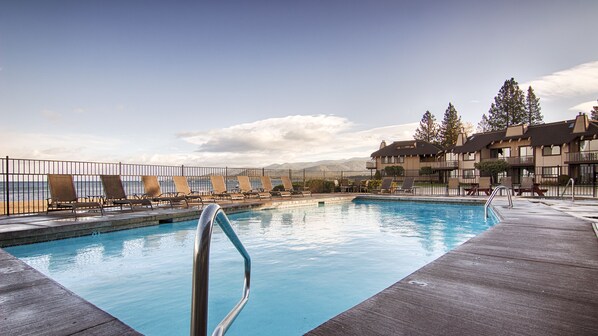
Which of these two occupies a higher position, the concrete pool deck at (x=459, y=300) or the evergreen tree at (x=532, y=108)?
the evergreen tree at (x=532, y=108)

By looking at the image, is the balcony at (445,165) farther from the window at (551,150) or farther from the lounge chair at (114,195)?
the lounge chair at (114,195)

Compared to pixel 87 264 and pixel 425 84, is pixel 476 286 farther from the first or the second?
pixel 425 84

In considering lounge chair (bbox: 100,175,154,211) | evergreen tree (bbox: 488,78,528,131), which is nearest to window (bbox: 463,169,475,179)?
evergreen tree (bbox: 488,78,528,131)

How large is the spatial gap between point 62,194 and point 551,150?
38.2 metres

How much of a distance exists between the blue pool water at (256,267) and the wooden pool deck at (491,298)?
4.95 feet

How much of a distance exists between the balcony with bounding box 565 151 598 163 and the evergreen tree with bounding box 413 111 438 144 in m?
23.8

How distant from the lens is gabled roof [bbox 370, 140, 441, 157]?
141 ft

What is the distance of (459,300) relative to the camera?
2.26m

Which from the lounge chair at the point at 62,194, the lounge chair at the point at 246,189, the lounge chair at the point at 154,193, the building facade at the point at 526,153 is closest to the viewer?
the lounge chair at the point at 62,194

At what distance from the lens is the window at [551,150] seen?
98.8 feet

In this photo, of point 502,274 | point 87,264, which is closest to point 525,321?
point 502,274

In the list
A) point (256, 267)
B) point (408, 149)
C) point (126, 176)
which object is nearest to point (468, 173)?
point (408, 149)

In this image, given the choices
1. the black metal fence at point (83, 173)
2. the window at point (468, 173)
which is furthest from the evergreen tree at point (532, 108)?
the black metal fence at point (83, 173)

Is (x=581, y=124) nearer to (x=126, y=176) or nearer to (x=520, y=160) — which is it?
(x=520, y=160)
